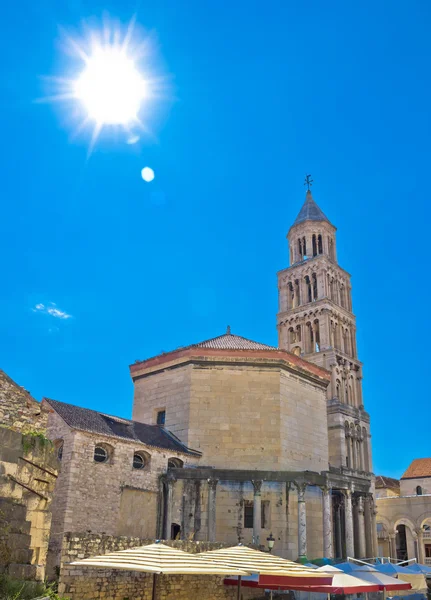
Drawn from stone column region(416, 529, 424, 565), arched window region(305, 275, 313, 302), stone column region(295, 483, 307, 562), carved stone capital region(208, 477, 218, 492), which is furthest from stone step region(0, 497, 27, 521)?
arched window region(305, 275, 313, 302)

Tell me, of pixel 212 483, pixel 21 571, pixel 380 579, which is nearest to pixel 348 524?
pixel 212 483

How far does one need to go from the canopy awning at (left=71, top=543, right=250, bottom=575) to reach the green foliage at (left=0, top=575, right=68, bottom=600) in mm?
1034

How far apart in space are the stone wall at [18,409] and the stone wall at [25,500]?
3.34 ft

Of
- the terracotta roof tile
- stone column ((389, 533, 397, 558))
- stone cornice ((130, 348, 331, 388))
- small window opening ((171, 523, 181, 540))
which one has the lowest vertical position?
stone column ((389, 533, 397, 558))

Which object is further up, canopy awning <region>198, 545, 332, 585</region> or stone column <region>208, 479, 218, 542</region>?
stone column <region>208, 479, 218, 542</region>

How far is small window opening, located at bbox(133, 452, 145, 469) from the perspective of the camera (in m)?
29.6

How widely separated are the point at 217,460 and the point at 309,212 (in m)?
45.4

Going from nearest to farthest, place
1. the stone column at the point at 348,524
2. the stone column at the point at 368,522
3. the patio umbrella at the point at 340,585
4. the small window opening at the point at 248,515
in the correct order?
the patio umbrella at the point at 340,585 < the small window opening at the point at 248,515 < the stone column at the point at 348,524 < the stone column at the point at 368,522

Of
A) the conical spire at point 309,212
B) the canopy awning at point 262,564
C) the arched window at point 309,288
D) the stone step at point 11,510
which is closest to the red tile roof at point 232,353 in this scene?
the canopy awning at point 262,564

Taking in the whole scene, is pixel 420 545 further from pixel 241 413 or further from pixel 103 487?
pixel 103 487

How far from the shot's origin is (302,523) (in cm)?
2953

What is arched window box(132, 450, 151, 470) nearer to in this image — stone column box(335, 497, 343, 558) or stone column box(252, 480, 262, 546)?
stone column box(252, 480, 262, 546)

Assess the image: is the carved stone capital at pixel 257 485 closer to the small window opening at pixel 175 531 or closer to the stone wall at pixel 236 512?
the stone wall at pixel 236 512

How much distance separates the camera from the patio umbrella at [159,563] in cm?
1148
